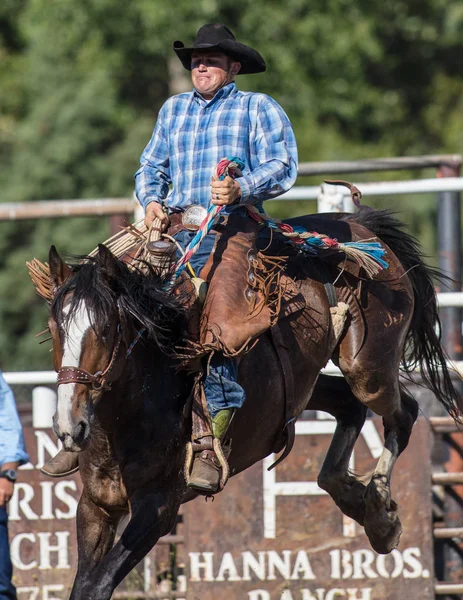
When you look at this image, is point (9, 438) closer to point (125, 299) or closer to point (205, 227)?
point (125, 299)

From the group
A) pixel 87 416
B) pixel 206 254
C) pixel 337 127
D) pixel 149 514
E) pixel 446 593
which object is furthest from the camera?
pixel 337 127

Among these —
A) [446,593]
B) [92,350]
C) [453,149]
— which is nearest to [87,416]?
[92,350]

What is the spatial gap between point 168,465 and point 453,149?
21.0 m

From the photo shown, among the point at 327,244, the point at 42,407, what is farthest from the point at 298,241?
the point at 42,407

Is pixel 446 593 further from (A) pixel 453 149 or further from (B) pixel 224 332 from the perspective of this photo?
(A) pixel 453 149

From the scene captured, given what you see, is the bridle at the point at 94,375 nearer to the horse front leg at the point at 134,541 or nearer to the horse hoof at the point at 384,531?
the horse front leg at the point at 134,541

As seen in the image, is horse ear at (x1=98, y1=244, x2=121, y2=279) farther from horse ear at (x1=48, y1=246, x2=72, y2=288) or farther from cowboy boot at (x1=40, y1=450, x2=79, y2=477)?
cowboy boot at (x1=40, y1=450, x2=79, y2=477)

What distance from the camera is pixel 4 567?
6.20 m

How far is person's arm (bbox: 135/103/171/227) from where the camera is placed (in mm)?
6070

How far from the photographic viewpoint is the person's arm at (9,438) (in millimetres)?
6234

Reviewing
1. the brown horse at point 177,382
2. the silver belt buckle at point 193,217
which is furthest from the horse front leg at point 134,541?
the silver belt buckle at point 193,217

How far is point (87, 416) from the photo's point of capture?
4906 millimetres

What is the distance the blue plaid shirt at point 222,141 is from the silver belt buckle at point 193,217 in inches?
4.2

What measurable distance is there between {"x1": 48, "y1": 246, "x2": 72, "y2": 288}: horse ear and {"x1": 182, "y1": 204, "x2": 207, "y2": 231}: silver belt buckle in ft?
2.51
